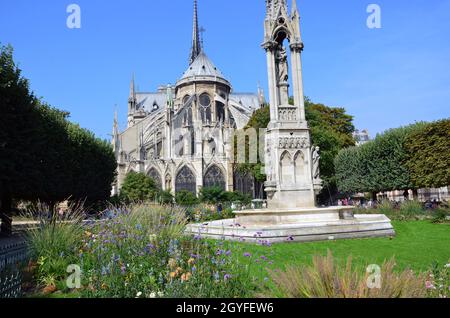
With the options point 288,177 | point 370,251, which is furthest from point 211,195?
point 370,251

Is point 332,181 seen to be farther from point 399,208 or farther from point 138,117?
point 138,117

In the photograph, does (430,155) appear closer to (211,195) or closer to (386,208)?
(386,208)

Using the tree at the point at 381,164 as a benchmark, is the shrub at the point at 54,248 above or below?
below

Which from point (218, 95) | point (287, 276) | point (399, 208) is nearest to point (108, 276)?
point (287, 276)

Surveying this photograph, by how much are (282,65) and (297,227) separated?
5.97 meters

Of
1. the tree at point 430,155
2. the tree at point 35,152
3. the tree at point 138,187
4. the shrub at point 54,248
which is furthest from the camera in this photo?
the tree at point 138,187

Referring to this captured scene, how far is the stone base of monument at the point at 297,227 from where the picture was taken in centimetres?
792

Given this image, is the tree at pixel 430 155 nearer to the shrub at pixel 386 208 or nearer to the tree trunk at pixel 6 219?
the shrub at pixel 386 208

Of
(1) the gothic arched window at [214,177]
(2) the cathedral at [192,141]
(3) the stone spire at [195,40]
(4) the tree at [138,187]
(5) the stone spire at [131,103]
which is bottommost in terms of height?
(4) the tree at [138,187]

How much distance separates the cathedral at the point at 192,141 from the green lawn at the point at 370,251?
33.3 meters

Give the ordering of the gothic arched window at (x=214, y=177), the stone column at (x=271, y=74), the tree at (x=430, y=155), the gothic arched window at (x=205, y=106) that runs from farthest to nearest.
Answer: the gothic arched window at (x=205, y=106), the gothic arched window at (x=214, y=177), the tree at (x=430, y=155), the stone column at (x=271, y=74)

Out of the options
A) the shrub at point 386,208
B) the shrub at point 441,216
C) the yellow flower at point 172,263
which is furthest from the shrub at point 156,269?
the shrub at point 386,208

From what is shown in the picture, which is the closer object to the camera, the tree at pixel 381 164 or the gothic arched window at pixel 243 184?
the tree at pixel 381 164

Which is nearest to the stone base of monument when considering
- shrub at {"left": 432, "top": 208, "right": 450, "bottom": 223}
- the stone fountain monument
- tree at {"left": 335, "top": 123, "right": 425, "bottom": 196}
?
the stone fountain monument
